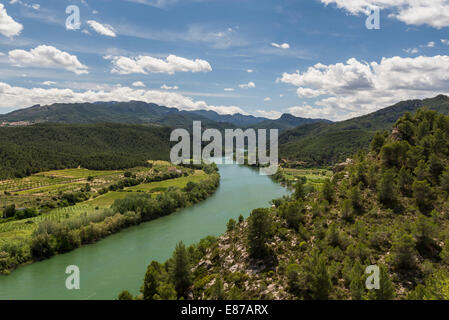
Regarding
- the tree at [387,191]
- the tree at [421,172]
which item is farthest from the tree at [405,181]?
the tree at [387,191]

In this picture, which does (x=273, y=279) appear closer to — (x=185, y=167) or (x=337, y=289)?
(x=337, y=289)

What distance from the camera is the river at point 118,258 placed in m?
36.9

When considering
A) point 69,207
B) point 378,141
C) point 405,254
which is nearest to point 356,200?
point 405,254

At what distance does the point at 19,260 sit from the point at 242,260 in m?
40.0

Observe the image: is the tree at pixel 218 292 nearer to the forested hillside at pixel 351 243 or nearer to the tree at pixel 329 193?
the forested hillside at pixel 351 243

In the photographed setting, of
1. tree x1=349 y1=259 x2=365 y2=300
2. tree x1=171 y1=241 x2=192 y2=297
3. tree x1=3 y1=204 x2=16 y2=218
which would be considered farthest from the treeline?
tree x1=349 y1=259 x2=365 y2=300

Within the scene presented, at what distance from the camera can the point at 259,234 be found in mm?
32094

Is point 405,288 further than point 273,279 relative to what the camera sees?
No

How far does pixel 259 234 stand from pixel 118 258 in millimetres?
29890

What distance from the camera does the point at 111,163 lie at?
14662cm

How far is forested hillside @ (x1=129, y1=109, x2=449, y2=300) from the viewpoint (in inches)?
893

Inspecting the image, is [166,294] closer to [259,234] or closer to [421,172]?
[259,234]
